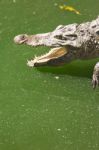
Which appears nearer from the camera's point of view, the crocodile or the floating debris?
the crocodile

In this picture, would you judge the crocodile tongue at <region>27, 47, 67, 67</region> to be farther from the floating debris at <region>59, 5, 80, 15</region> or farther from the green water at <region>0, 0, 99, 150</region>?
the floating debris at <region>59, 5, 80, 15</region>

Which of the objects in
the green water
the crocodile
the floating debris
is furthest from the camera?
the floating debris

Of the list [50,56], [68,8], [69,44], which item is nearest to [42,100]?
[50,56]

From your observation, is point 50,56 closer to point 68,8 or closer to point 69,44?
point 69,44

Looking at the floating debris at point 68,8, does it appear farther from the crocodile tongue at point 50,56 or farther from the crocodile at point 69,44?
the crocodile tongue at point 50,56

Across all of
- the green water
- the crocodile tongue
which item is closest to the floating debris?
the green water
